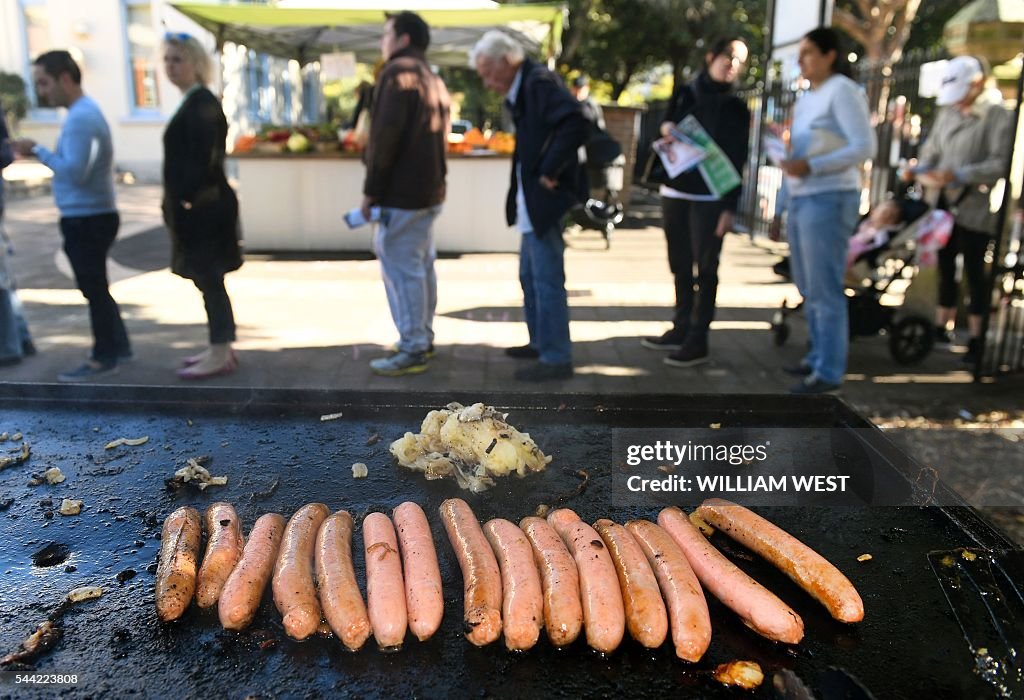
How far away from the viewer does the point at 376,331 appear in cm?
669

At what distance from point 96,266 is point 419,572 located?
4249 millimetres

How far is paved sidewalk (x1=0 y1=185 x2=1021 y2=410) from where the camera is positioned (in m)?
5.43

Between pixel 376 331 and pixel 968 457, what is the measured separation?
448 centimetres

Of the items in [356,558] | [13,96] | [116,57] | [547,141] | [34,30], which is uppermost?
[34,30]

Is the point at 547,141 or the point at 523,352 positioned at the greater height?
the point at 547,141

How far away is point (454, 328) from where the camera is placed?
681 cm

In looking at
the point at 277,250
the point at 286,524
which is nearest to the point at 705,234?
the point at 286,524

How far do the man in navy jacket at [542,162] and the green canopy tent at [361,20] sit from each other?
5.28 metres

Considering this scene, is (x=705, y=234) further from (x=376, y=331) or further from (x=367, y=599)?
(x=367, y=599)

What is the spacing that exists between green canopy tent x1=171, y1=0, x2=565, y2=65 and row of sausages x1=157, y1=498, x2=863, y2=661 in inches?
347

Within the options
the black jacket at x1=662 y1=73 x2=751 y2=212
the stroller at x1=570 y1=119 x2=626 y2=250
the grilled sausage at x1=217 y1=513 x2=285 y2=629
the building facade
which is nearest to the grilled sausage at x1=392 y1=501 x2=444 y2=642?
the grilled sausage at x1=217 y1=513 x2=285 y2=629

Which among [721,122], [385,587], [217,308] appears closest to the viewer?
[385,587]

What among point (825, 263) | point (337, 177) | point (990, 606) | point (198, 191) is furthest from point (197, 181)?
point (337, 177)

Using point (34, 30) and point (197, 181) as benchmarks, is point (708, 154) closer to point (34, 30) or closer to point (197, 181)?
point (197, 181)
